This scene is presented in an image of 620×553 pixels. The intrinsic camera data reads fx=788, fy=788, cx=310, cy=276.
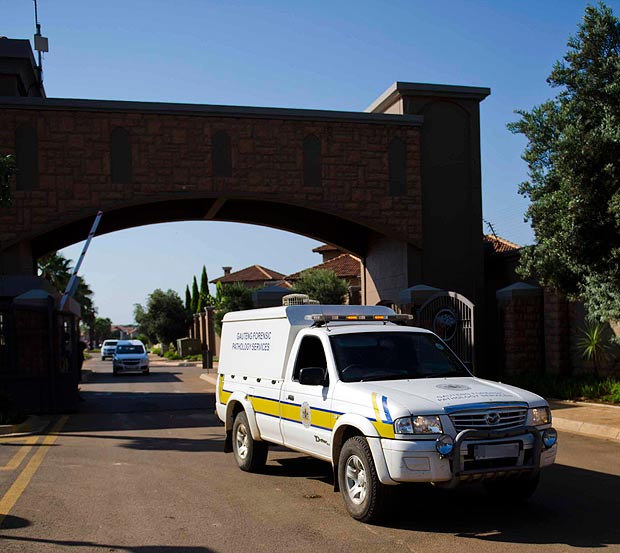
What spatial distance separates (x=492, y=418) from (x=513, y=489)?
1.18 m

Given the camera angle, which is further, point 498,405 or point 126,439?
point 126,439

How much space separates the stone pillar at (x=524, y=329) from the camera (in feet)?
64.9

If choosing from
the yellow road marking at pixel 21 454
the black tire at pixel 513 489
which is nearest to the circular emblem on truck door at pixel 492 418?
the black tire at pixel 513 489

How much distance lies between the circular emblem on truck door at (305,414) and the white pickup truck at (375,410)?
0.04ft

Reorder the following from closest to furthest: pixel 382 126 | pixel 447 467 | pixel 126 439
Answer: pixel 447 467
pixel 126 439
pixel 382 126

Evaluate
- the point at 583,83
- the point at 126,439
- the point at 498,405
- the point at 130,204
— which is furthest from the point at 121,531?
the point at 130,204

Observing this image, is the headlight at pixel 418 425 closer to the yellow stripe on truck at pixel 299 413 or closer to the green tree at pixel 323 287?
the yellow stripe on truck at pixel 299 413

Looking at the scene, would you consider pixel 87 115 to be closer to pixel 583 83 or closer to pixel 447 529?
pixel 583 83

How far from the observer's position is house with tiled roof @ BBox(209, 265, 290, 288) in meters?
77.3

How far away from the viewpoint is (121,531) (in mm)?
7207

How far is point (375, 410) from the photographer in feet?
24.1

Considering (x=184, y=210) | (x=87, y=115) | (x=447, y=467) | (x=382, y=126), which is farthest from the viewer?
(x=184, y=210)

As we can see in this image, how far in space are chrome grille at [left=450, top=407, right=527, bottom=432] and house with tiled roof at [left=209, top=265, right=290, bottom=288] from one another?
66952 millimetres

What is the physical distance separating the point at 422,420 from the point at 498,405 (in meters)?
0.77
